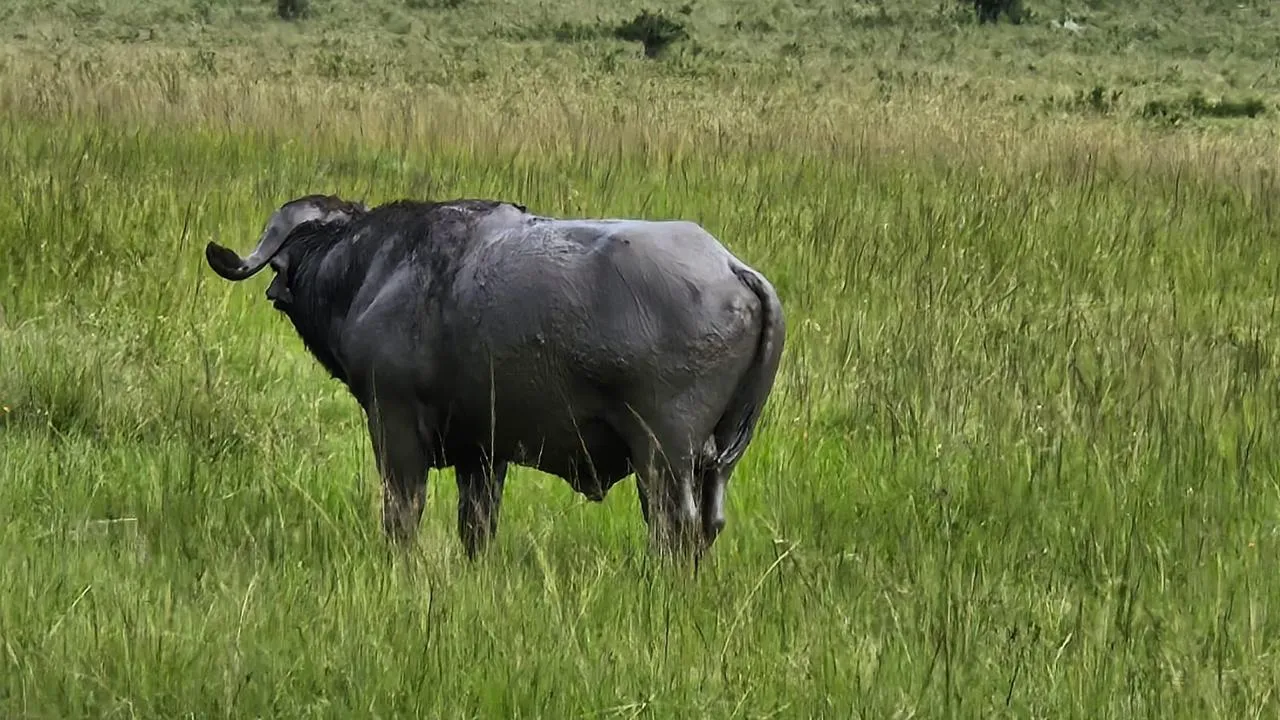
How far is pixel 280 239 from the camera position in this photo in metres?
4.02

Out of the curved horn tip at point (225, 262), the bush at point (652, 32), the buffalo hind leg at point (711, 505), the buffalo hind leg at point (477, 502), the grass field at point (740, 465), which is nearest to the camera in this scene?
the grass field at point (740, 465)

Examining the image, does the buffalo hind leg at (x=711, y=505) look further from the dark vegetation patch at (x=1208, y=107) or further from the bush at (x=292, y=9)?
the bush at (x=292, y=9)

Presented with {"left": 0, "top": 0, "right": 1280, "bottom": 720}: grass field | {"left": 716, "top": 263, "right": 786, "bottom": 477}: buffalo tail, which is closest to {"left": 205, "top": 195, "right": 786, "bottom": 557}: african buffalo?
{"left": 716, "top": 263, "right": 786, "bottom": 477}: buffalo tail

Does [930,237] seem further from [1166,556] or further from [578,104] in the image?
[578,104]

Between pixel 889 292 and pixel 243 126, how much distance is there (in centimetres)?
539

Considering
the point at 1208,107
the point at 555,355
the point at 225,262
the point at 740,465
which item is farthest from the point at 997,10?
the point at 555,355

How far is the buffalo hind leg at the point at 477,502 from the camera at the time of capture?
149 inches

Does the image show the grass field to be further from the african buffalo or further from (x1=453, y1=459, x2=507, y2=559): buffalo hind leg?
the african buffalo

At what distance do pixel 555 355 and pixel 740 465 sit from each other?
1.60 m

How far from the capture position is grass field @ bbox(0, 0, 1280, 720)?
112 inches

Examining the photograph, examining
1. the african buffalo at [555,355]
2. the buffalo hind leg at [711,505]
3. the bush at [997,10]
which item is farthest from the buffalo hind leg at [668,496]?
the bush at [997,10]

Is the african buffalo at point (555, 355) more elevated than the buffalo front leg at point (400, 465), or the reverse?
the african buffalo at point (555, 355)

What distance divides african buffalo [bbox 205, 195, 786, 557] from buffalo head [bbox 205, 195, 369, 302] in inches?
3.8

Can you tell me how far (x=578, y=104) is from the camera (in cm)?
1369
